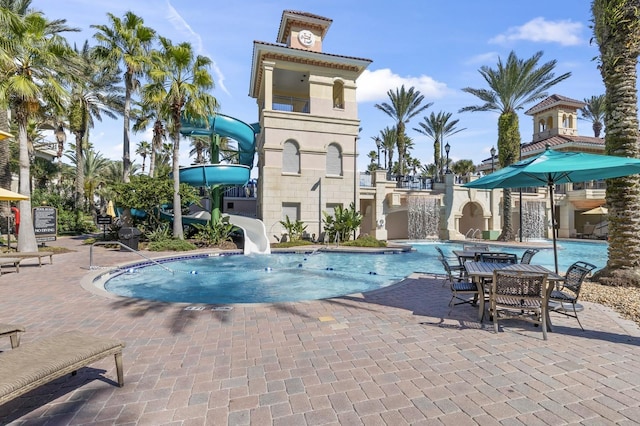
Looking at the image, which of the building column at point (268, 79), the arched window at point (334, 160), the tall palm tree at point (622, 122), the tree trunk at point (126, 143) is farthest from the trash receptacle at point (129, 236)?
the tall palm tree at point (622, 122)

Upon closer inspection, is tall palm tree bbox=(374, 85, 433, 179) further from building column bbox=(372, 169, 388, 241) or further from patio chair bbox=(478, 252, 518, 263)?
patio chair bbox=(478, 252, 518, 263)

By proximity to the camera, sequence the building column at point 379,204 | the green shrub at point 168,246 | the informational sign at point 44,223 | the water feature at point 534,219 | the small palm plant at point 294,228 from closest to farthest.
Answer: the informational sign at point 44,223, the green shrub at point 168,246, the small palm plant at point 294,228, the building column at point 379,204, the water feature at point 534,219

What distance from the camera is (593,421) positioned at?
280 cm

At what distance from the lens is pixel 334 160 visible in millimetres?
22047

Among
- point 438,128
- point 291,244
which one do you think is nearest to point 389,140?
point 438,128

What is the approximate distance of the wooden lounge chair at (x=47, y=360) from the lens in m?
2.49

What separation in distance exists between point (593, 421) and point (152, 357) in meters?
4.65

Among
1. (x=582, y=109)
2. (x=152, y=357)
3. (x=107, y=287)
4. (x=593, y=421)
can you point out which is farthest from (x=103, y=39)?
(x=582, y=109)

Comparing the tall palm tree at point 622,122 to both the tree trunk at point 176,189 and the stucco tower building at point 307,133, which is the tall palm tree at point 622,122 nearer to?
the stucco tower building at point 307,133

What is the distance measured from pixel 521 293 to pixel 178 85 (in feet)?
57.4

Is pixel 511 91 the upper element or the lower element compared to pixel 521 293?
upper

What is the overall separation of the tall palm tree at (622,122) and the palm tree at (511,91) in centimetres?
1521

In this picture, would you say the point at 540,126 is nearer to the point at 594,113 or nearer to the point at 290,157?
the point at 594,113

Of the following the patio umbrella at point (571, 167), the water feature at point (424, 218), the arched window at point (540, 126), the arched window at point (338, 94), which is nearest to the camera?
the patio umbrella at point (571, 167)
